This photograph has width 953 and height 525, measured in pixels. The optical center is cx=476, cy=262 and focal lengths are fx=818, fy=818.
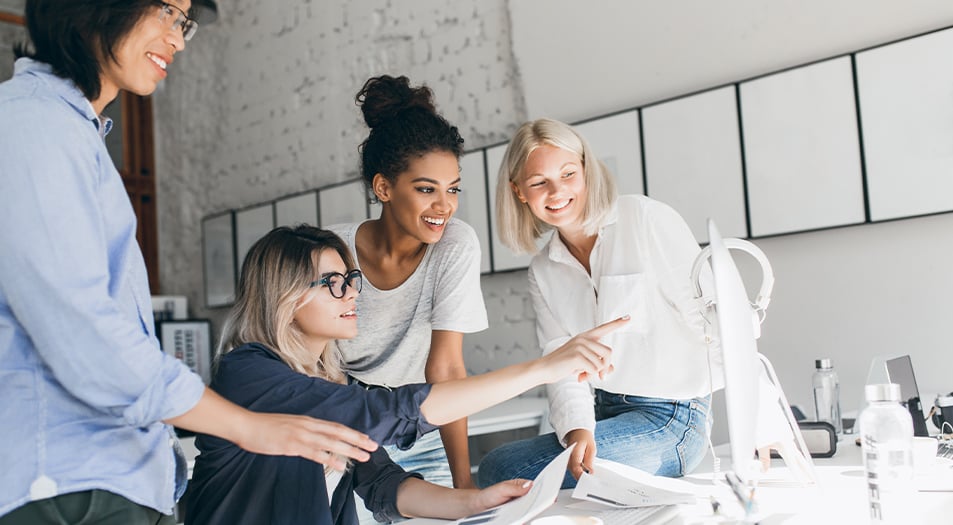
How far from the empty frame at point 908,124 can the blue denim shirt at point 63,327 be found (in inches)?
81.1

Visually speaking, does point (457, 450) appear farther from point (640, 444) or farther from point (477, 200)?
point (477, 200)

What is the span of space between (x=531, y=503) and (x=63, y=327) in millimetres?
660

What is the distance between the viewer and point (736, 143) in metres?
2.64

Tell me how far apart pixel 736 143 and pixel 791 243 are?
1.20ft

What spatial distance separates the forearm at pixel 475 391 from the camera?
53.0 inches

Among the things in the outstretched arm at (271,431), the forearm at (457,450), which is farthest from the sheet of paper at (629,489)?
the forearm at (457,450)

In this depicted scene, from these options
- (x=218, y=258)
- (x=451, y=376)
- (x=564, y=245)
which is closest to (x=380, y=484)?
(x=451, y=376)

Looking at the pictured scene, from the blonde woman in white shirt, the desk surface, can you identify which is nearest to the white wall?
the blonde woman in white shirt

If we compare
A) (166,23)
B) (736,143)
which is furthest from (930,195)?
(166,23)

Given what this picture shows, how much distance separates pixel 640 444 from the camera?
175 centimetres

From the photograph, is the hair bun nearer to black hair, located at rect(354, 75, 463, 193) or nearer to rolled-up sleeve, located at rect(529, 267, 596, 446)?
black hair, located at rect(354, 75, 463, 193)

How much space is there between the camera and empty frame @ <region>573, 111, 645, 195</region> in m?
2.91

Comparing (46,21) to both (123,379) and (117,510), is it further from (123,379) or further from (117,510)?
(117,510)

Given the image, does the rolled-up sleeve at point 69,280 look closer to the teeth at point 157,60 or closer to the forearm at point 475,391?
the teeth at point 157,60
